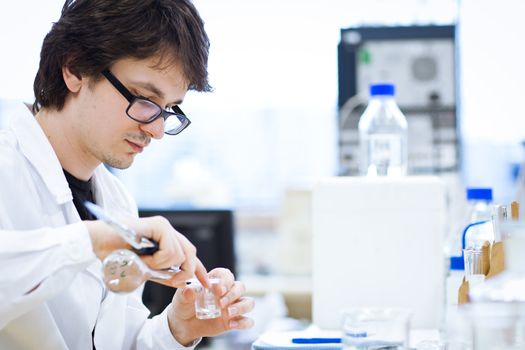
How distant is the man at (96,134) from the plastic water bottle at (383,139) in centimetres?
62

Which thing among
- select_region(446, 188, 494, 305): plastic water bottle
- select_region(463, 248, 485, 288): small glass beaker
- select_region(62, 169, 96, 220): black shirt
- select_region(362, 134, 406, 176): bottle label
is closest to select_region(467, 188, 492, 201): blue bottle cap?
select_region(446, 188, 494, 305): plastic water bottle

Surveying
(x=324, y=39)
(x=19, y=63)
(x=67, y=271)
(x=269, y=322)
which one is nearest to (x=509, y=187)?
(x=324, y=39)

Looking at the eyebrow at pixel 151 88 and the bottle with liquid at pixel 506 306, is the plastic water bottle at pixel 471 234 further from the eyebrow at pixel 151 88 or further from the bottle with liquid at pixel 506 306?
the eyebrow at pixel 151 88

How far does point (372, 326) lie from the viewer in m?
1.08

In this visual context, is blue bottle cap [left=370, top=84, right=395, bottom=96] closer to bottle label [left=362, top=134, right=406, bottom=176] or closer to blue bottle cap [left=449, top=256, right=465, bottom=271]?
bottle label [left=362, top=134, right=406, bottom=176]

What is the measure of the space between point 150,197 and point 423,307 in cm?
346

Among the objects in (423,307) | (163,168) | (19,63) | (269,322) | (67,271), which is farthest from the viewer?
(163,168)

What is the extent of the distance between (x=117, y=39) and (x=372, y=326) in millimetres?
898

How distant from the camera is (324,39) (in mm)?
4500

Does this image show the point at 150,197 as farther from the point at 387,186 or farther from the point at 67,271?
the point at 67,271

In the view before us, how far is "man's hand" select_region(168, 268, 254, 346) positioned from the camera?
1551 mm

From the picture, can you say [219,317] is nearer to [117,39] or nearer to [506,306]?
[117,39]

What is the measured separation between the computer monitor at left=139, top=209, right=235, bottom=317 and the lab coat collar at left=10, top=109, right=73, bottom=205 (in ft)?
3.38

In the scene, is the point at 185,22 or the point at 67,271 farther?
the point at 185,22
